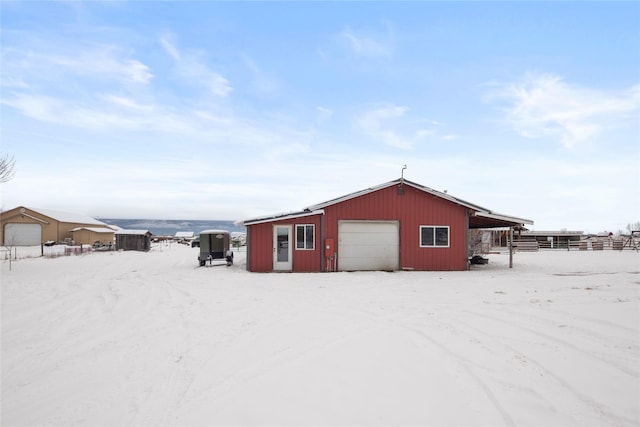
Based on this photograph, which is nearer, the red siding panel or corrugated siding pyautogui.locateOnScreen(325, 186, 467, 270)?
the red siding panel

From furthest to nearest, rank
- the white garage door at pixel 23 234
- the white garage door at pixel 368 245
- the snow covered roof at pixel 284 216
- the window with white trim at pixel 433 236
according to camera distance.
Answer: the white garage door at pixel 23 234, the window with white trim at pixel 433 236, the white garage door at pixel 368 245, the snow covered roof at pixel 284 216

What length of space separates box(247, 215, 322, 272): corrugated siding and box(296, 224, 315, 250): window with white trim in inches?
5.0

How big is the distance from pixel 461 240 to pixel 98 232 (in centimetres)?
4448

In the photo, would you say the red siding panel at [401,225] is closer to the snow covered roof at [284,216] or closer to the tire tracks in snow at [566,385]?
the snow covered roof at [284,216]

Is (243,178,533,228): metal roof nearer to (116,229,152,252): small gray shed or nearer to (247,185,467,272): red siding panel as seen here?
(247,185,467,272): red siding panel

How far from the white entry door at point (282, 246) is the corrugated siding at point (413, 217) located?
1.75 metres

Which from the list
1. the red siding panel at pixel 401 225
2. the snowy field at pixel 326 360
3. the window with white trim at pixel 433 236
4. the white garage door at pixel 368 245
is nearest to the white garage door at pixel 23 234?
the red siding panel at pixel 401 225

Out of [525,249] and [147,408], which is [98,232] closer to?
[525,249]

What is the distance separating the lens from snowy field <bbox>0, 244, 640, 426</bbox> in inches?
153

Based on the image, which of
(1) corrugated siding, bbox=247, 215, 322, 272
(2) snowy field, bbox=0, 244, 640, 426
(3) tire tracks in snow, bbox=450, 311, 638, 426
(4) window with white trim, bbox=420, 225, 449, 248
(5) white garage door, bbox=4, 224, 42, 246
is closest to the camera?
(3) tire tracks in snow, bbox=450, 311, 638, 426

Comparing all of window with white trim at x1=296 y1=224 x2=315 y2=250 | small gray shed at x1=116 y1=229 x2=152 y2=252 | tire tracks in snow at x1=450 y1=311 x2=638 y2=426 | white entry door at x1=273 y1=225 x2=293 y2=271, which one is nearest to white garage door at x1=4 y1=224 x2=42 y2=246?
small gray shed at x1=116 y1=229 x2=152 y2=252

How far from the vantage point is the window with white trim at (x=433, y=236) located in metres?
17.3

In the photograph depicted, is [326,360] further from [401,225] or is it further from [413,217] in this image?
[413,217]

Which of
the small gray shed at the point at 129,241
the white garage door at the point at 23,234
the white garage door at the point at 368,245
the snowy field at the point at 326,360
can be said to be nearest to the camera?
the snowy field at the point at 326,360
